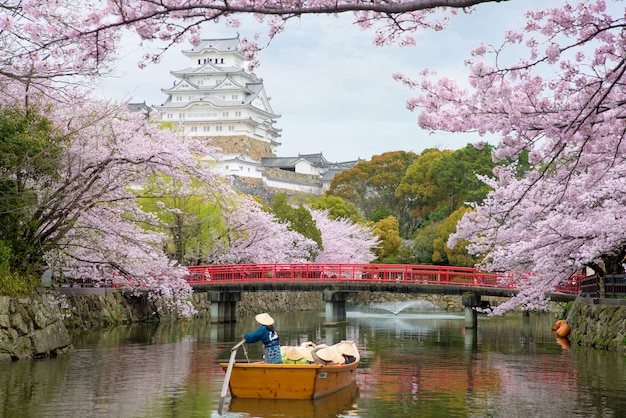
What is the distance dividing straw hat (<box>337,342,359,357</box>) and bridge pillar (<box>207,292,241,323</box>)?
2198cm

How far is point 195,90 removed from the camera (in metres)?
94.4

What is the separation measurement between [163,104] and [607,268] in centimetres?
7638

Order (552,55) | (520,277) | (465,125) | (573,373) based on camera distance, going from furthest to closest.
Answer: (520,277), (573,373), (465,125), (552,55)

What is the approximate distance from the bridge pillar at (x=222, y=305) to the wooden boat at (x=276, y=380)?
2376 centimetres

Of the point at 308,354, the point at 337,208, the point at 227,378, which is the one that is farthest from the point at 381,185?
the point at 227,378

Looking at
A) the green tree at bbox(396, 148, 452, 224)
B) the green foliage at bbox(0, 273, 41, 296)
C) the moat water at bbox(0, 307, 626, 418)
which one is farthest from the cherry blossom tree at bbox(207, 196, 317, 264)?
the green tree at bbox(396, 148, 452, 224)

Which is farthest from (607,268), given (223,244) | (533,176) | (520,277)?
(223,244)

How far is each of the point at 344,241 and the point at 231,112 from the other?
44.5 metres

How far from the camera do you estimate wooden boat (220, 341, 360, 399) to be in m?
13.1

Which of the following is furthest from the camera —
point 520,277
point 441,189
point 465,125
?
point 441,189

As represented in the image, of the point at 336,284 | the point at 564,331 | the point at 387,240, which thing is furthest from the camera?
the point at 387,240

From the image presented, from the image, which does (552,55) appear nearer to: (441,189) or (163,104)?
(441,189)

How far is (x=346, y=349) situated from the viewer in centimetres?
1540

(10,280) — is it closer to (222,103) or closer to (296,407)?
(296,407)
